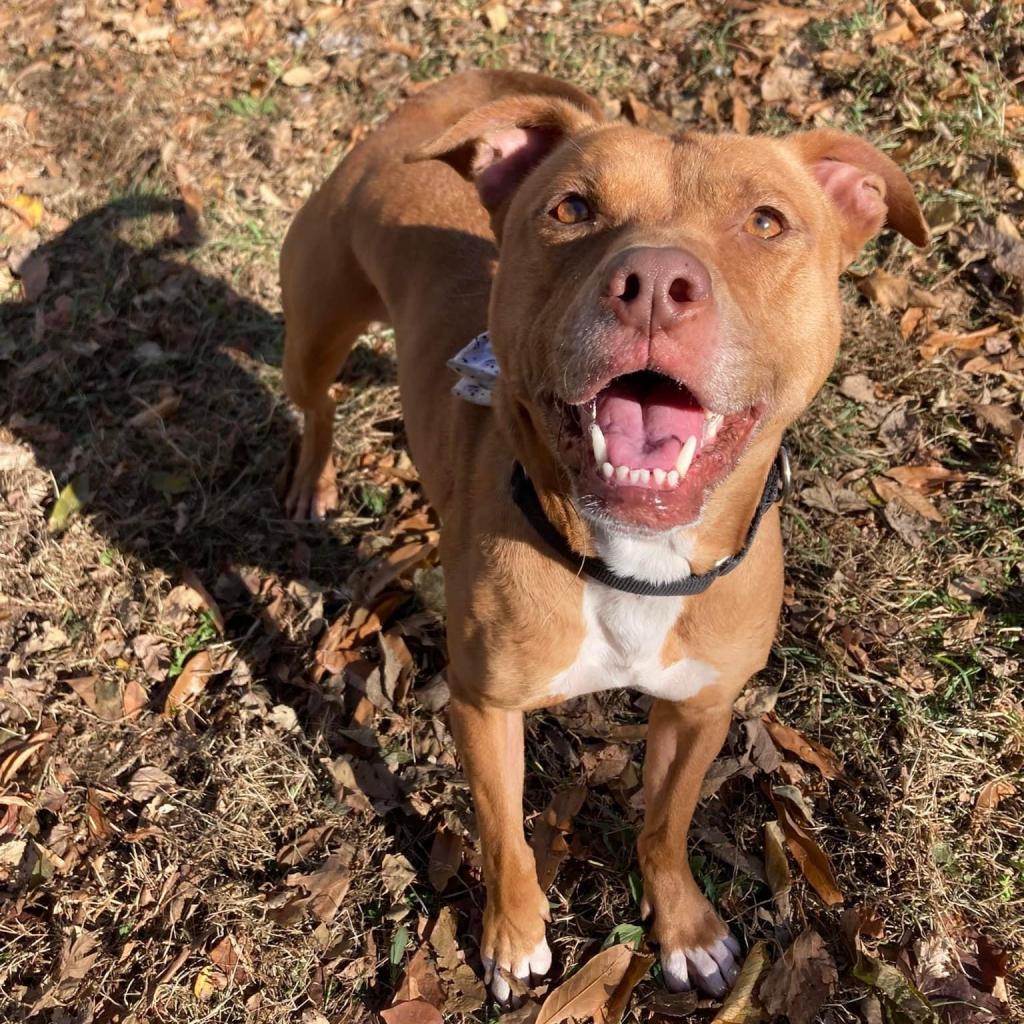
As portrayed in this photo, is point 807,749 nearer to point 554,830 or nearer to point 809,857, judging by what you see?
point 809,857

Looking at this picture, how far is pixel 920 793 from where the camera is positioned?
3639 mm

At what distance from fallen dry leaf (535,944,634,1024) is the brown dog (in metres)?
0.13

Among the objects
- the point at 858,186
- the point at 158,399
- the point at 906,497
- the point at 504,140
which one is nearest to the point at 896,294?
the point at 906,497

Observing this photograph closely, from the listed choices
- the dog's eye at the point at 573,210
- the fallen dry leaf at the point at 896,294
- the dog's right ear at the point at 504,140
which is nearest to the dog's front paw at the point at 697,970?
the dog's eye at the point at 573,210

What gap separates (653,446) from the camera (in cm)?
237

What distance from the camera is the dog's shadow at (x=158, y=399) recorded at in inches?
191

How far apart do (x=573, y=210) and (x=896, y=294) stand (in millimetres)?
2974

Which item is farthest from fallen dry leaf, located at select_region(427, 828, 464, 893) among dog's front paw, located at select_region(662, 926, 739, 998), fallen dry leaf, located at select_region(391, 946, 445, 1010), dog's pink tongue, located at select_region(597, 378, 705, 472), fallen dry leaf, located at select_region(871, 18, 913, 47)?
fallen dry leaf, located at select_region(871, 18, 913, 47)

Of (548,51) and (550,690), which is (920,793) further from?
(548,51)

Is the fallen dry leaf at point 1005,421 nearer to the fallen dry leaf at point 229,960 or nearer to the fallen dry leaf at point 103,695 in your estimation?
the fallen dry leaf at point 229,960

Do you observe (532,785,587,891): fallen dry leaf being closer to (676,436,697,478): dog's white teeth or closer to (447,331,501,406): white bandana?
(447,331,501,406): white bandana

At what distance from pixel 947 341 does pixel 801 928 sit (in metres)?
2.88

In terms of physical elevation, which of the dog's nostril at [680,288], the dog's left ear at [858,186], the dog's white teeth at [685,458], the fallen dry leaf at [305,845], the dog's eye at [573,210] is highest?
the dog's nostril at [680,288]

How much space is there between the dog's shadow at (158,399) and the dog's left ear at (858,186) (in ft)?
8.97
